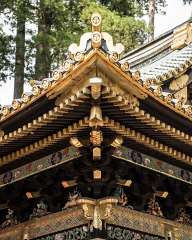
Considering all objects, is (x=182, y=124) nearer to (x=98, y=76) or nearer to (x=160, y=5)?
(x=98, y=76)

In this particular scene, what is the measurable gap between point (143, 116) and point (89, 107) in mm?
752

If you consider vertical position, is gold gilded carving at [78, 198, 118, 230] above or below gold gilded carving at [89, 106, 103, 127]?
below

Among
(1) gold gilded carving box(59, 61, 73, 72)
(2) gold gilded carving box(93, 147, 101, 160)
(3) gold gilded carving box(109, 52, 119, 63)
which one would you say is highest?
(3) gold gilded carving box(109, 52, 119, 63)

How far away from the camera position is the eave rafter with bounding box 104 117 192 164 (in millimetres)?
7461

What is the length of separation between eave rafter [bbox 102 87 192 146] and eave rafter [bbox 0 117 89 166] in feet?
1.75

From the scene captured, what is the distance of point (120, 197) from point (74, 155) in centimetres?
92

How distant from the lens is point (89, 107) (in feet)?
23.6

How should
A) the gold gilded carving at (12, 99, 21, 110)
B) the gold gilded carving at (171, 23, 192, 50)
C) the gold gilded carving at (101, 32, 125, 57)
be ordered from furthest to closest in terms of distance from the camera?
1. the gold gilded carving at (171, 23, 192, 50)
2. the gold gilded carving at (12, 99, 21, 110)
3. the gold gilded carving at (101, 32, 125, 57)

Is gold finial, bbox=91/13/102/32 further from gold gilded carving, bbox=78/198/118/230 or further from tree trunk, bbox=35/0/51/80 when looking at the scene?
tree trunk, bbox=35/0/51/80

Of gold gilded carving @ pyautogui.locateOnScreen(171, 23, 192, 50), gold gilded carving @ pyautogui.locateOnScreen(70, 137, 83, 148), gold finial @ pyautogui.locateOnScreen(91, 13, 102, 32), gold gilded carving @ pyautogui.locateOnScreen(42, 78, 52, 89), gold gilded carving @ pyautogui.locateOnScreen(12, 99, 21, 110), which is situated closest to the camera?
gold finial @ pyautogui.locateOnScreen(91, 13, 102, 32)

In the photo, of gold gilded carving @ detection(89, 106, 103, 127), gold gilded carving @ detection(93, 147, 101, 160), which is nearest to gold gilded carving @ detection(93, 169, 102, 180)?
gold gilded carving @ detection(93, 147, 101, 160)

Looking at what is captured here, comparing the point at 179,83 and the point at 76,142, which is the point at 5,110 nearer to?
the point at 76,142

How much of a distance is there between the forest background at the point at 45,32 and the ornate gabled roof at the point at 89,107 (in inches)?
476

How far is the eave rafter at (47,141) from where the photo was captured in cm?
749
